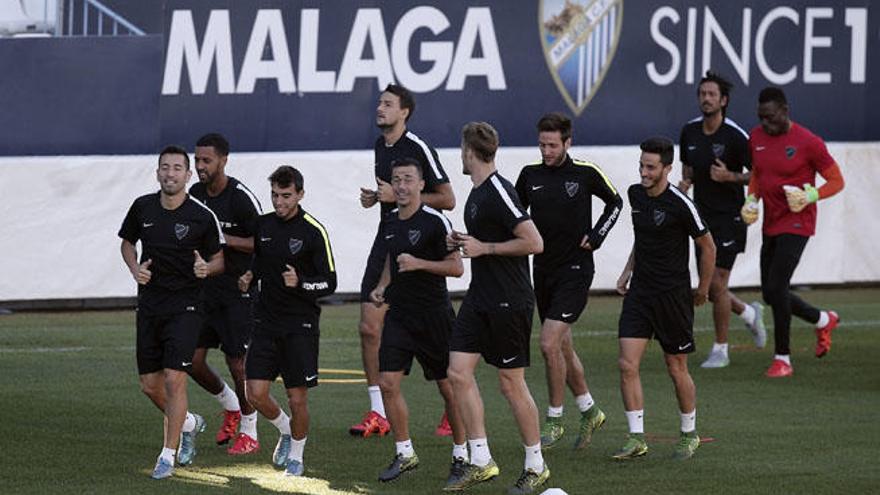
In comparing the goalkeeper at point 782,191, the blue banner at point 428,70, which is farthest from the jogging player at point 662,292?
the blue banner at point 428,70

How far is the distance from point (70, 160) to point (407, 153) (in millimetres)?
7720

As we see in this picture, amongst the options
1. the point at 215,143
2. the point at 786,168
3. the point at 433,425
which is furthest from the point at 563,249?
the point at 786,168

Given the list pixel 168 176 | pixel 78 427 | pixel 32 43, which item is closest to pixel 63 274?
pixel 32 43

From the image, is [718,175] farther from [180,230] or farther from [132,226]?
[132,226]

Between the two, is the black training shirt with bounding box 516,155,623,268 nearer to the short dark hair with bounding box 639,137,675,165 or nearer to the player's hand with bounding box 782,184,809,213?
the short dark hair with bounding box 639,137,675,165

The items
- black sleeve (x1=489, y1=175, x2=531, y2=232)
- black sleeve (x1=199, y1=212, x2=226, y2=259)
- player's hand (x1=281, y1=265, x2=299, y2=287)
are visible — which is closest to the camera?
black sleeve (x1=489, y1=175, x2=531, y2=232)

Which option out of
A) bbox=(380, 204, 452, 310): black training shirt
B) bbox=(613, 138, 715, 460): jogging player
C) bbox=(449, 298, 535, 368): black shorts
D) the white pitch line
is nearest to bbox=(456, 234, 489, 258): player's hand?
bbox=(449, 298, 535, 368): black shorts

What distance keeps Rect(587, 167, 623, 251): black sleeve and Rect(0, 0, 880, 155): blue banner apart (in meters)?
8.37

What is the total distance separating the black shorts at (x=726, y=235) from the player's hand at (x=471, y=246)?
6124mm

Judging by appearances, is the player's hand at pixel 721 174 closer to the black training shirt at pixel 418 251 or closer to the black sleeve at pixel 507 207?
the black training shirt at pixel 418 251

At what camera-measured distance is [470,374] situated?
11148mm

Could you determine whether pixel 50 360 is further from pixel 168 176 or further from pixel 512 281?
pixel 512 281

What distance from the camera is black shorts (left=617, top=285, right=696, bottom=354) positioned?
40.7 ft

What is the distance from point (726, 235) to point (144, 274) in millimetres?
6707
